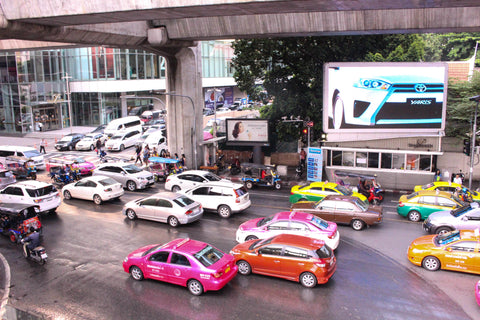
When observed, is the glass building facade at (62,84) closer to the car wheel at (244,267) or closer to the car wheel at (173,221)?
the car wheel at (173,221)

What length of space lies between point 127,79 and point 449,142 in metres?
44.9

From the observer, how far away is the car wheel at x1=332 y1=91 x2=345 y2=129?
28.9 m

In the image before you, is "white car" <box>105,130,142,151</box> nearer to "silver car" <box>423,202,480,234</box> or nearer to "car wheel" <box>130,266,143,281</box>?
"car wheel" <box>130,266,143,281</box>

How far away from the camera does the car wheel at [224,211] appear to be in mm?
20891

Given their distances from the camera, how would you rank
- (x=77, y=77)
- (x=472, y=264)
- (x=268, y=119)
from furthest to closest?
(x=77, y=77) → (x=268, y=119) → (x=472, y=264)

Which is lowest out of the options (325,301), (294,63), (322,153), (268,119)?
(325,301)

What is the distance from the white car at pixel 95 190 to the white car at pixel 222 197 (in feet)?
15.1

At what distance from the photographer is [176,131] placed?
33.6 meters

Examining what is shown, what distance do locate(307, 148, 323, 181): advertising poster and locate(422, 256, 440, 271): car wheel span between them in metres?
13.8

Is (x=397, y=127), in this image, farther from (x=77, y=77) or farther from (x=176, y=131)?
(x=77, y=77)

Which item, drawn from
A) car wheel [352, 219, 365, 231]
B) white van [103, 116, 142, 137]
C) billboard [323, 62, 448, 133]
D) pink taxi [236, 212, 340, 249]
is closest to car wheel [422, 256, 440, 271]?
pink taxi [236, 212, 340, 249]

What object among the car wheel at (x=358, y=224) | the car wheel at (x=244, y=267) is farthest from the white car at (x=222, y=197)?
the car wheel at (x=244, y=267)

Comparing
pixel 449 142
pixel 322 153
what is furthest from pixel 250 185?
pixel 449 142

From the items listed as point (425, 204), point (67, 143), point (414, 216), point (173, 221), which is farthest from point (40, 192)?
point (67, 143)
